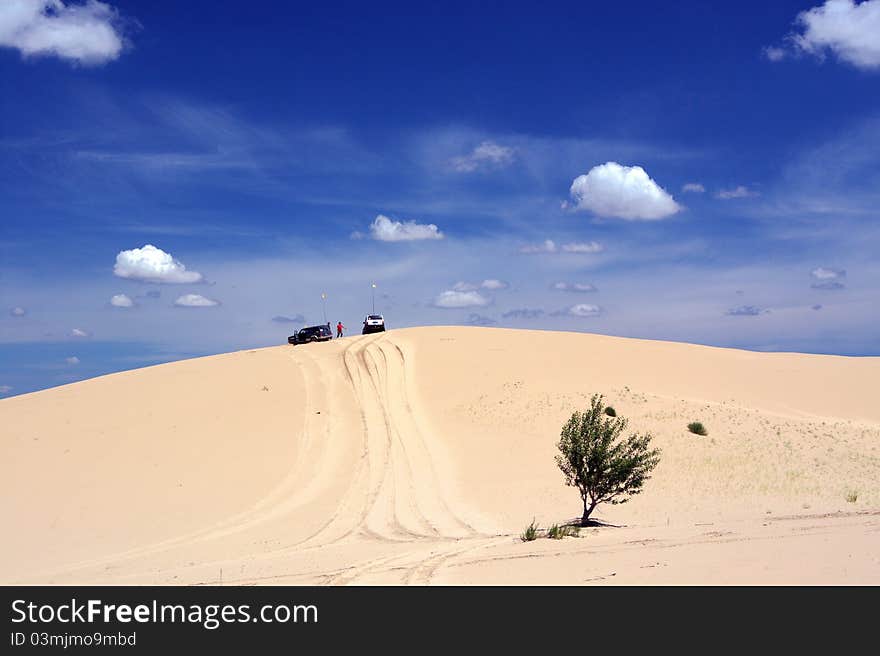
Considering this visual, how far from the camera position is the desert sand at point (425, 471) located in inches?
461

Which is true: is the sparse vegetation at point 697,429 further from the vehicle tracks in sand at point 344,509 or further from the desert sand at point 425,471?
the vehicle tracks in sand at point 344,509

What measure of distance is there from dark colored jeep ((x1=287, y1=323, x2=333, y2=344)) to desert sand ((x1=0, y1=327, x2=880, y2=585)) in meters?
4.49

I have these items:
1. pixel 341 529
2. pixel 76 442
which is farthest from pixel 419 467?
pixel 76 442

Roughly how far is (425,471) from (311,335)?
23025 mm

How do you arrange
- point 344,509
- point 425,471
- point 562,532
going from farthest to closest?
point 425,471, point 344,509, point 562,532

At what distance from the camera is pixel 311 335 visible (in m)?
44.2

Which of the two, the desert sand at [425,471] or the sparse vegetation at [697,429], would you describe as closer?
the desert sand at [425,471]

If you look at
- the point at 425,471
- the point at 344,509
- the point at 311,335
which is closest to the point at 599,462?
the point at 344,509

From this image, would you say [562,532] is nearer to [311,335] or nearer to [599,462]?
[599,462]

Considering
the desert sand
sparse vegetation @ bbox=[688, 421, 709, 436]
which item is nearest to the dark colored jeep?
the desert sand

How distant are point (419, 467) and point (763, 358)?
28.5 meters

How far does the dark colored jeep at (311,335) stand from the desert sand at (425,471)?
449 cm

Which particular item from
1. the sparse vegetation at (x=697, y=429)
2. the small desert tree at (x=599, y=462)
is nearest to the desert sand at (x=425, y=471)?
the sparse vegetation at (x=697, y=429)
